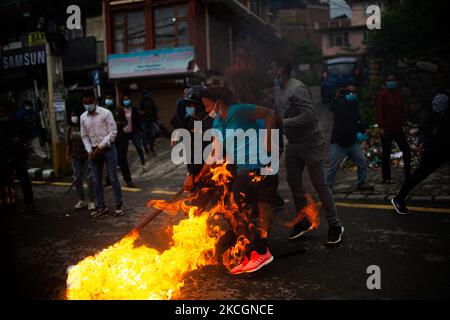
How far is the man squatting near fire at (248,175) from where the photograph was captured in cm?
413

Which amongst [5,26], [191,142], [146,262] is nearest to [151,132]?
[191,142]

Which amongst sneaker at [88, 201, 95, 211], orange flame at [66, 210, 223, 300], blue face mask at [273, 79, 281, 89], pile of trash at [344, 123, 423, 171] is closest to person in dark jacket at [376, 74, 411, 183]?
pile of trash at [344, 123, 423, 171]

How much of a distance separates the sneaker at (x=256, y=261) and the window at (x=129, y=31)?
18.0m

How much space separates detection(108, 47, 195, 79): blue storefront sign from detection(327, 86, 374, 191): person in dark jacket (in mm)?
12389

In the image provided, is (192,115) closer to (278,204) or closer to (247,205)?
(278,204)

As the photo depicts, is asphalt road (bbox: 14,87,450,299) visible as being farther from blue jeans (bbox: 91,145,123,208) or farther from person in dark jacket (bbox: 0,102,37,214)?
person in dark jacket (bbox: 0,102,37,214)

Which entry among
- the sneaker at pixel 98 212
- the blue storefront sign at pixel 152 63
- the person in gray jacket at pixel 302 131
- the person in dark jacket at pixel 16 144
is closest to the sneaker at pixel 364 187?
the person in gray jacket at pixel 302 131

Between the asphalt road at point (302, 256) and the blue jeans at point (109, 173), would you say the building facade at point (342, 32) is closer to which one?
the blue jeans at point (109, 173)

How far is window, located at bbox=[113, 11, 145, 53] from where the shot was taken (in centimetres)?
2050

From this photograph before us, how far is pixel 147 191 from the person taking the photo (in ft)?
29.2

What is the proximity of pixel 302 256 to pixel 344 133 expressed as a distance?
2.97 m

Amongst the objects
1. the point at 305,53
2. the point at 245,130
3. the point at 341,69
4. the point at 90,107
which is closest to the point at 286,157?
the point at 245,130

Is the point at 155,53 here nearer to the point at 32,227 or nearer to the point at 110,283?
the point at 32,227
